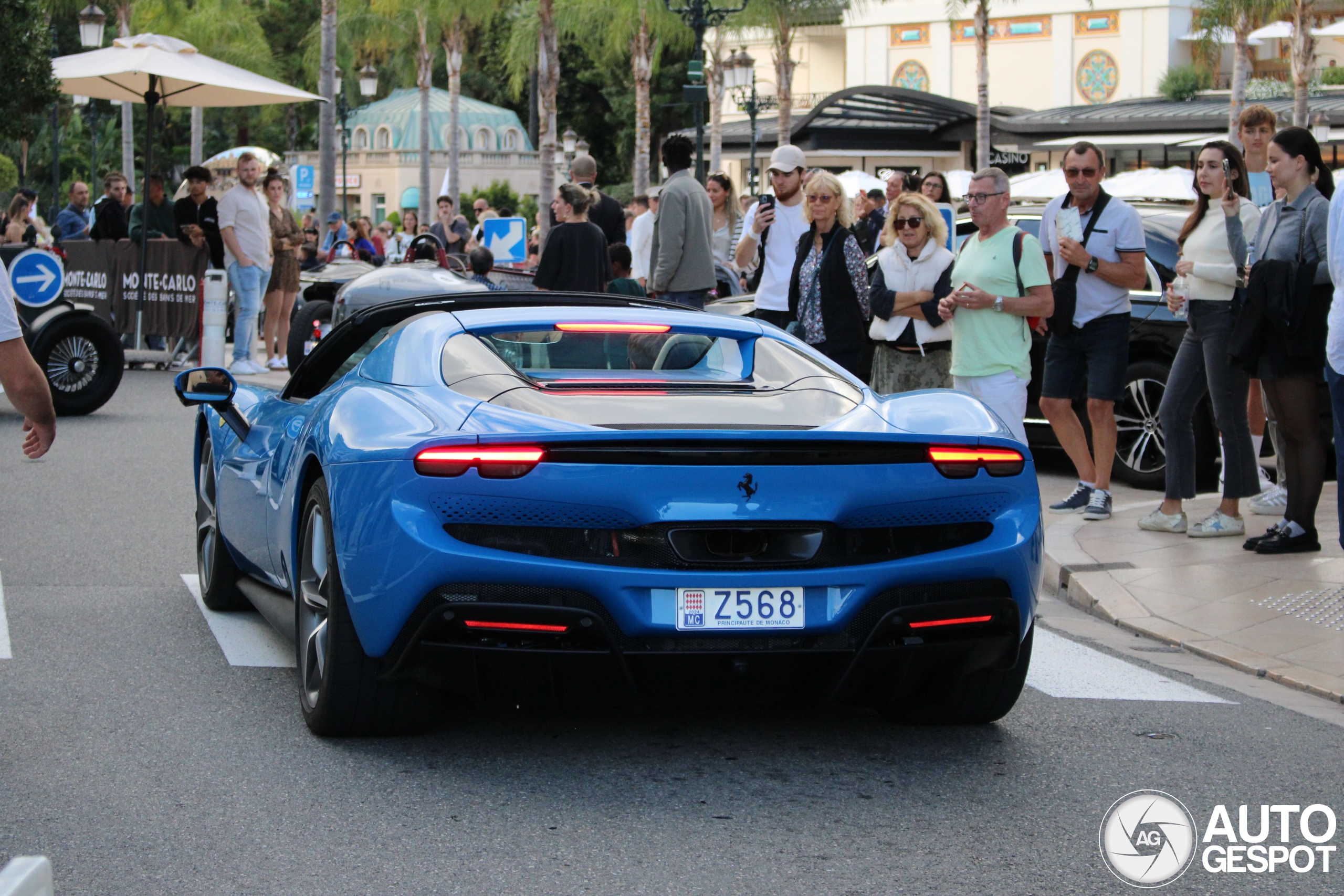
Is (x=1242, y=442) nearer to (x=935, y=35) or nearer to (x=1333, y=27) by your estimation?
(x=1333, y=27)

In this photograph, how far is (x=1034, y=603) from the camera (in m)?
4.77

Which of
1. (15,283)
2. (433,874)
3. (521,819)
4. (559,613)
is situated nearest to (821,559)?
(559,613)

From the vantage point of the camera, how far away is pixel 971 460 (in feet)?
15.1

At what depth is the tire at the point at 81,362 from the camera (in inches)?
538

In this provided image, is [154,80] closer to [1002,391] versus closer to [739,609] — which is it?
[1002,391]

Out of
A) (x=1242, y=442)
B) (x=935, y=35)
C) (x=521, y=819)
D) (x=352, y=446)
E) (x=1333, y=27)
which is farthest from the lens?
(x=935, y=35)

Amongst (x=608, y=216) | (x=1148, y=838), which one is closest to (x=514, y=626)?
(x=1148, y=838)

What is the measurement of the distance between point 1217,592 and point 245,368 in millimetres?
11865

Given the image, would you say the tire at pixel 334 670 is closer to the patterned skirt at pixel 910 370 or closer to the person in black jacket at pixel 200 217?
the patterned skirt at pixel 910 370

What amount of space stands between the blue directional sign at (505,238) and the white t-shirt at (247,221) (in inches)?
296

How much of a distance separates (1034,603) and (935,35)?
75.1 m

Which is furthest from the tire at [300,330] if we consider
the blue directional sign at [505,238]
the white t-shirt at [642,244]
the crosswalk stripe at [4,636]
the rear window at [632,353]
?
the blue directional sign at [505,238]

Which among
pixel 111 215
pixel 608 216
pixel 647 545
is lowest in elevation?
pixel 647 545

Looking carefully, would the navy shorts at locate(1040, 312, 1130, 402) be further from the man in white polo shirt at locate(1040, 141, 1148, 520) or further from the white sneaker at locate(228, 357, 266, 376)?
the white sneaker at locate(228, 357, 266, 376)
